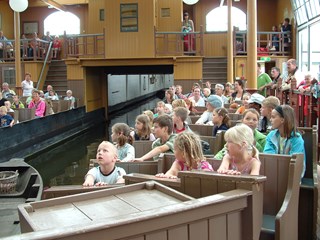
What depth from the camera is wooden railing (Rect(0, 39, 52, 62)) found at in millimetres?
19016

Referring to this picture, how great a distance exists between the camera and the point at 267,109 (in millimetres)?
4672

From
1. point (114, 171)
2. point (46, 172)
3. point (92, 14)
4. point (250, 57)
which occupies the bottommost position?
point (46, 172)

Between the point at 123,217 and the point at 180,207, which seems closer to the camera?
the point at 123,217

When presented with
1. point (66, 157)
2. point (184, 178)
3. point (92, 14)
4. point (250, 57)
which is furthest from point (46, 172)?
point (92, 14)

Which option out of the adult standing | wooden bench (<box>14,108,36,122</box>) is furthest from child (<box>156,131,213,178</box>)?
the adult standing

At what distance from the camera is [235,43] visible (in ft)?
55.9

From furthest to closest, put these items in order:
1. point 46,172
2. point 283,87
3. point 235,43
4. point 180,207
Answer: point 235,43
point 46,172
point 283,87
point 180,207

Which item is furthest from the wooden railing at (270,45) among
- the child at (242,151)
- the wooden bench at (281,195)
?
the child at (242,151)

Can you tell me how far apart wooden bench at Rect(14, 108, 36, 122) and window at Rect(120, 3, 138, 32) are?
5971mm

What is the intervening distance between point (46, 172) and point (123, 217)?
32.3ft

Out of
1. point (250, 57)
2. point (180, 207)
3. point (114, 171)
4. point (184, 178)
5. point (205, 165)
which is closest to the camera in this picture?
point (180, 207)

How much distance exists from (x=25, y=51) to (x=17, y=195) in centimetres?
1405

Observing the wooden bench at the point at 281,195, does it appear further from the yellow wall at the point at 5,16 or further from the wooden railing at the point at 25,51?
the yellow wall at the point at 5,16

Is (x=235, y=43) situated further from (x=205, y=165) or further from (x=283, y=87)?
(x=205, y=165)
